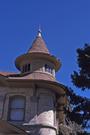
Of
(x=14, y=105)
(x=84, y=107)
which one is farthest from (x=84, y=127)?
(x=14, y=105)

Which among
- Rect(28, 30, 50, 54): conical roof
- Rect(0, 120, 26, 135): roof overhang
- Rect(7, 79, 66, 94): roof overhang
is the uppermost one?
Rect(28, 30, 50, 54): conical roof

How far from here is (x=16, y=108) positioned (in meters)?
30.4

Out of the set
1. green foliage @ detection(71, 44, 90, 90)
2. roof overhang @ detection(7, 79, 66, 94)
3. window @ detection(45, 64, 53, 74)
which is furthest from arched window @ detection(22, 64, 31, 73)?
green foliage @ detection(71, 44, 90, 90)

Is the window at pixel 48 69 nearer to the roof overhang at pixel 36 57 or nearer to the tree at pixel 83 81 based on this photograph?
the roof overhang at pixel 36 57

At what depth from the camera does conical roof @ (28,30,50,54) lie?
33.4 meters

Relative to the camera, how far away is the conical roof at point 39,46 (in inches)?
1314

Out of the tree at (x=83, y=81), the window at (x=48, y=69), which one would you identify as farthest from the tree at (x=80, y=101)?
the window at (x=48, y=69)

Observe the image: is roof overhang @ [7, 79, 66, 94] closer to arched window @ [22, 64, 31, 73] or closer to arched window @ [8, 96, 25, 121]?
arched window @ [8, 96, 25, 121]

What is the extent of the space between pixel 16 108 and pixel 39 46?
6.66 meters

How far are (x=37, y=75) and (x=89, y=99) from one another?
518cm

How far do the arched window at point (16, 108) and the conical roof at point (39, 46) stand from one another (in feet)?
15.1

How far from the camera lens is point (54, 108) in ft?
102

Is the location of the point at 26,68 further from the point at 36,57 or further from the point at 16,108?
the point at 16,108

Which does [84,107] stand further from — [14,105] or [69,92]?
[14,105]
